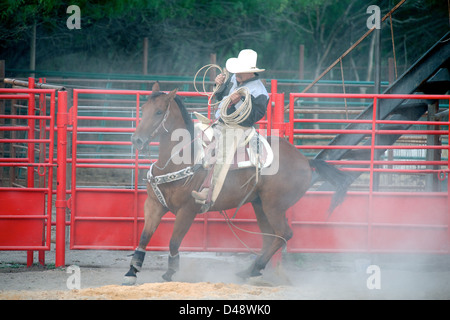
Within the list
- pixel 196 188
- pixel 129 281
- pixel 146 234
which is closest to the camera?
pixel 129 281

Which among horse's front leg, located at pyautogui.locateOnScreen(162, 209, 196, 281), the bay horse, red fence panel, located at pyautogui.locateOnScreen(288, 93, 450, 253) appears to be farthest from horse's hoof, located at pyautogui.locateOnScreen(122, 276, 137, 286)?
red fence panel, located at pyautogui.locateOnScreen(288, 93, 450, 253)

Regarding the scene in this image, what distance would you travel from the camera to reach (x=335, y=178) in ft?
21.2

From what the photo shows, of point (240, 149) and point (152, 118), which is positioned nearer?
point (152, 118)

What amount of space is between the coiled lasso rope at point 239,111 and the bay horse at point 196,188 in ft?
1.18

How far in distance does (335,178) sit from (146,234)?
2.19 meters

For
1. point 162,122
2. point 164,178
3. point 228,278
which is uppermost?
point 162,122

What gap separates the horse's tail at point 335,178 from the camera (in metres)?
6.43

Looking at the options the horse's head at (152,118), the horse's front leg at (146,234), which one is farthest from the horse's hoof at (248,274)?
the horse's head at (152,118)

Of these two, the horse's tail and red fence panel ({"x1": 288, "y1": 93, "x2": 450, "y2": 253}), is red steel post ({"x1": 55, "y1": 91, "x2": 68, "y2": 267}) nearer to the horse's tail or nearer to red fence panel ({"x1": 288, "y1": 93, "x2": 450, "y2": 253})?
red fence panel ({"x1": 288, "y1": 93, "x2": 450, "y2": 253})

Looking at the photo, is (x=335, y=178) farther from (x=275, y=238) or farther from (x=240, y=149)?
(x=240, y=149)

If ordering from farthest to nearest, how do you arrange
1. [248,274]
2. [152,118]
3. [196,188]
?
[248,274] < [196,188] < [152,118]

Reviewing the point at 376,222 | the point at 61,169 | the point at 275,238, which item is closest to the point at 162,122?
the point at 61,169

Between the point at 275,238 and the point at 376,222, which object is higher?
the point at 376,222

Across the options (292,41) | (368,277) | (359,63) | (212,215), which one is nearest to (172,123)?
(212,215)
